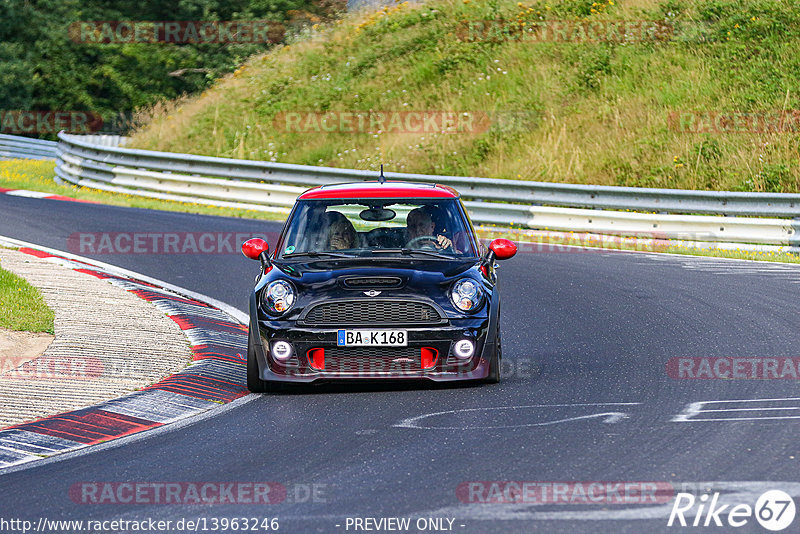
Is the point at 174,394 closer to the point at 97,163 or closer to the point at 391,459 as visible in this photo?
the point at 391,459

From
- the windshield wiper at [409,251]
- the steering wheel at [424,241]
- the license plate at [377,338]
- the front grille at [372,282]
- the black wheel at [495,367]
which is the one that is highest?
the steering wheel at [424,241]

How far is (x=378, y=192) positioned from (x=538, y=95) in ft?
64.4

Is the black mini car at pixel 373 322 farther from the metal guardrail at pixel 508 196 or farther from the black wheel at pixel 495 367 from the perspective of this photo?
the metal guardrail at pixel 508 196

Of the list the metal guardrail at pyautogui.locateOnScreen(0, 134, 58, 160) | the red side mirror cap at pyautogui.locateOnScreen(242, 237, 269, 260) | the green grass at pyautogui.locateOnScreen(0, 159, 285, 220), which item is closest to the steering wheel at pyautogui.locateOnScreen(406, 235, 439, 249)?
the red side mirror cap at pyautogui.locateOnScreen(242, 237, 269, 260)

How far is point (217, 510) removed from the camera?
5.66m

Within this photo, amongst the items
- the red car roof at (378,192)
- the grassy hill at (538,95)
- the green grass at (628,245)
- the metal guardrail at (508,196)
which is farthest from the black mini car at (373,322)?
the grassy hill at (538,95)

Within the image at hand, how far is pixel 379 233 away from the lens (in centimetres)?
972

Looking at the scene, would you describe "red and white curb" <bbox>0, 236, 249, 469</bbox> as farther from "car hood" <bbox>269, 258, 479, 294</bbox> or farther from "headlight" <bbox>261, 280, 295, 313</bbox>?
"car hood" <bbox>269, 258, 479, 294</bbox>

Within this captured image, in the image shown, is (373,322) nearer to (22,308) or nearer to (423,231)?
(423,231)

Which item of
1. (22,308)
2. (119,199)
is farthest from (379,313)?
(119,199)

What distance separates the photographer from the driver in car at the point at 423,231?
377 inches

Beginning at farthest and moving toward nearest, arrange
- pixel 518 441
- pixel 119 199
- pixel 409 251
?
pixel 119 199 < pixel 409 251 < pixel 518 441

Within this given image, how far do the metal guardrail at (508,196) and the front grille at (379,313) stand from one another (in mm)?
10898

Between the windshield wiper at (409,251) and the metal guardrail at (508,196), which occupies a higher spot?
the metal guardrail at (508,196)
